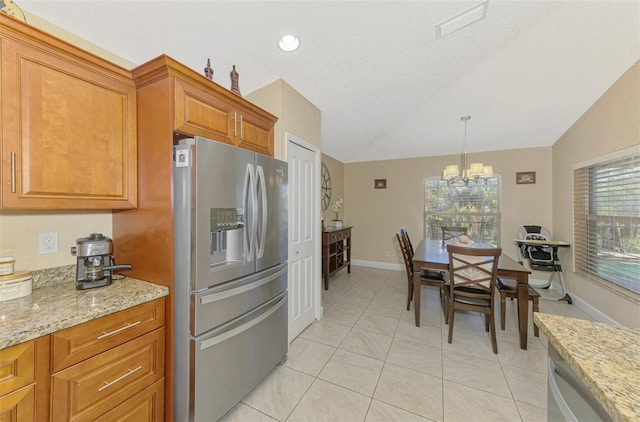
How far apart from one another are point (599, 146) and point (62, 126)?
4.98m

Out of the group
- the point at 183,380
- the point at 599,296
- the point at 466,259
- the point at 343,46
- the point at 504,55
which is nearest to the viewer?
the point at 183,380

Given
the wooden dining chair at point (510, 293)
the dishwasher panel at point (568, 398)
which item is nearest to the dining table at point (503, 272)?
the wooden dining chair at point (510, 293)

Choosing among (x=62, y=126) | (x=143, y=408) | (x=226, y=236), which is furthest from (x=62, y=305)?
(x=62, y=126)

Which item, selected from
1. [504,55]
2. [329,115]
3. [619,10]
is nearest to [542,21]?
[504,55]

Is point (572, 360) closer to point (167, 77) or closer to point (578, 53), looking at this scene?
point (167, 77)

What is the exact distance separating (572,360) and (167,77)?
6.94 feet

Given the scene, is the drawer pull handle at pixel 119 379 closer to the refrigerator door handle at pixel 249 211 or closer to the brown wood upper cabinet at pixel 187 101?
the refrigerator door handle at pixel 249 211

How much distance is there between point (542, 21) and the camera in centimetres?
214

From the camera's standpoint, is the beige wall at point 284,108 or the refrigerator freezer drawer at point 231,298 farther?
the beige wall at point 284,108

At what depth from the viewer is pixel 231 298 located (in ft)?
4.91

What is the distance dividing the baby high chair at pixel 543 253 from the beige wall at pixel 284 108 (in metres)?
3.73

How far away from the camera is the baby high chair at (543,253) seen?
11.3 feet

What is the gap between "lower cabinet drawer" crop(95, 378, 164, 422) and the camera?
1.14 m

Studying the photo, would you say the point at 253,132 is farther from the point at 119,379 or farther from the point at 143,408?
the point at 143,408
